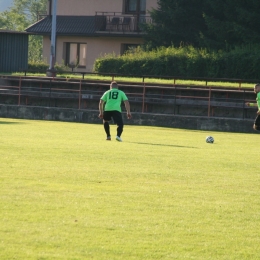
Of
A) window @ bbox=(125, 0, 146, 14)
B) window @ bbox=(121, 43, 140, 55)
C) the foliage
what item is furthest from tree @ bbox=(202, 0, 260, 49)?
window @ bbox=(121, 43, 140, 55)

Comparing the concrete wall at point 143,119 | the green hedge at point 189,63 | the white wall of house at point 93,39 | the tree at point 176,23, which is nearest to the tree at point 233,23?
the tree at point 176,23

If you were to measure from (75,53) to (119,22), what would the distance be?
5.38 m

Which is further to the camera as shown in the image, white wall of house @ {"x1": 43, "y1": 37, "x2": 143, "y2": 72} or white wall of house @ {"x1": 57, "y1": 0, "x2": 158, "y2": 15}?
white wall of house @ {"x1": 43, "y1": 37, "x2": 143, "y2": 72}

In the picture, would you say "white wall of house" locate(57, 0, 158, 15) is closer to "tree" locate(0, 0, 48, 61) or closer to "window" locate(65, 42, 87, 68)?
"window" locate(65, 42, 87, 68)

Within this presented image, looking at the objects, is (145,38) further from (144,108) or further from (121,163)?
(121,163)

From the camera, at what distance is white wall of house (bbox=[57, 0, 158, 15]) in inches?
2206

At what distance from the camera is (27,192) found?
1118 cm

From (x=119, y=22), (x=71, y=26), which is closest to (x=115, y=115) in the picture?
(x=119, y=22)

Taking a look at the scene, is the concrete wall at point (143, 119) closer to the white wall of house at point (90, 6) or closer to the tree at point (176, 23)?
the tree at point (176, 23)

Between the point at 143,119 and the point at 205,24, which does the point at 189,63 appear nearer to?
the point at 205,24

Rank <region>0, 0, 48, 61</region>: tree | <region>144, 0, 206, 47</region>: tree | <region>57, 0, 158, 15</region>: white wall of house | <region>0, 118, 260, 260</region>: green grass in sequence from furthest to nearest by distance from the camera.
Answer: <region>0, 0, 48, 61</region>: tree → <region>57, 0, 158, 15</region>: white wall of house → <region>144, 0, 206, 47</region>: tree → <region>0, 118, 260, 260</region>: green grass

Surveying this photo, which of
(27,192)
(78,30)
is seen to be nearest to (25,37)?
(78,30)

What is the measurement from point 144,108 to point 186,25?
16.1m

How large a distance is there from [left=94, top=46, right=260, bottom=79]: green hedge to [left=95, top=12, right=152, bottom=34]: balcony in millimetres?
6121
